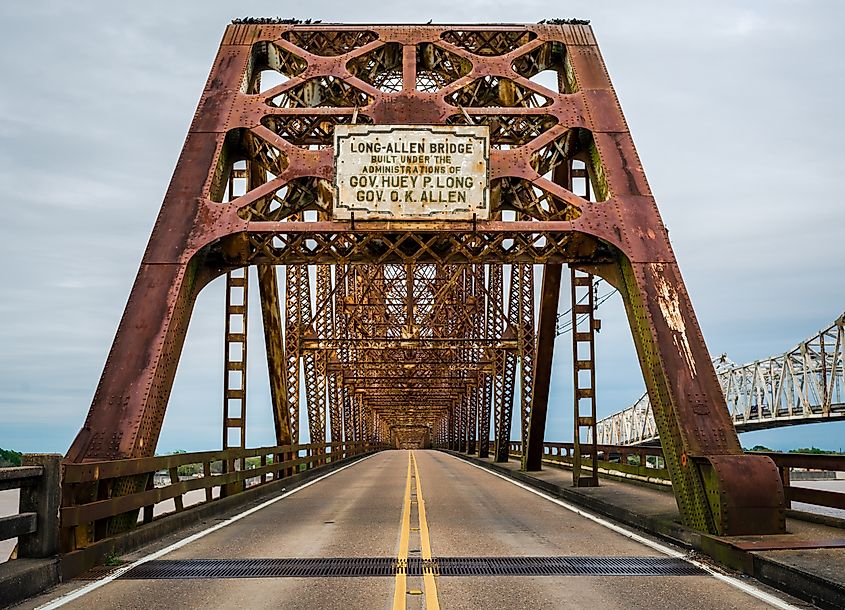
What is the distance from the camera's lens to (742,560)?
9.37m

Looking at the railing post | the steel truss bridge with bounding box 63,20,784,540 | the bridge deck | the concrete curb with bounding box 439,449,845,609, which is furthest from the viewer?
the steel truss bridge with bounding box 63,20,784,540

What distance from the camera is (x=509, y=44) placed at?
18.6m

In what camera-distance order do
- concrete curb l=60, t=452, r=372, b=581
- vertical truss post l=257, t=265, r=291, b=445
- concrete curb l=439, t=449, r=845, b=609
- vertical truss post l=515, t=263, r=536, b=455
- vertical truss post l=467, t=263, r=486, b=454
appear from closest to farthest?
1. concrete curb l=439, t=449, r=845, b=609
2. concrete curb l=60, t=452, r=372, b=581
3. vertical truss post l=257, t=265, r=291, b=445
4. vertical truss post l=515, t=263, r=536, b=455
5. vertical truss post l=467, t=263, r=486, b=454

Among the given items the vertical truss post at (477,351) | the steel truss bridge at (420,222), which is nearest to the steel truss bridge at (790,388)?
the vertical truss post at (477,351)

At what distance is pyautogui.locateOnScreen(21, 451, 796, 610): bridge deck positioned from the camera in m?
7.76

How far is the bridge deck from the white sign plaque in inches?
211

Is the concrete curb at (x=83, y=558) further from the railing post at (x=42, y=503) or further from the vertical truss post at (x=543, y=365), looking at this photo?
the vertical truss post at (x=543, y=365)

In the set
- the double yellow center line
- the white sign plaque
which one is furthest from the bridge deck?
the white sign plaque

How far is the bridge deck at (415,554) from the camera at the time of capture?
7.76m

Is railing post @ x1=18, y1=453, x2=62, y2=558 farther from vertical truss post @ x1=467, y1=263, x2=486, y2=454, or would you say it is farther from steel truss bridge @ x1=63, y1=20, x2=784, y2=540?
vertical truss post @ x1=467, y1=263, x2=486, y2=454

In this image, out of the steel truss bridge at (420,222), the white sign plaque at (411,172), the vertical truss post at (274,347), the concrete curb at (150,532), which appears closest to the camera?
the concrete curb at (150,532)

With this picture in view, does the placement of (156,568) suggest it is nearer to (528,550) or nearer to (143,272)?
(528,550)

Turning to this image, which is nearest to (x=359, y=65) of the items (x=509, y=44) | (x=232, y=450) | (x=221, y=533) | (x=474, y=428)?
(x=509, y=44)

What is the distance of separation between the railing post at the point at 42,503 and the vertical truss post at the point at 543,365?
15.7 meters
